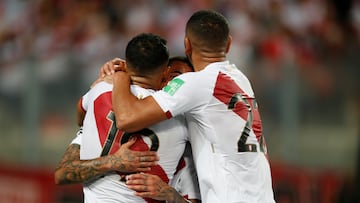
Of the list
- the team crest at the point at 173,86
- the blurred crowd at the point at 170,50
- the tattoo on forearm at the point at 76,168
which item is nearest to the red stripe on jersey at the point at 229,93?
the team crest at the point at 173,86

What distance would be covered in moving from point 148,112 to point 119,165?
345mm

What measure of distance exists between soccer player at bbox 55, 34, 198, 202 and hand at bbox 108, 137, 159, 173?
0.5 inches

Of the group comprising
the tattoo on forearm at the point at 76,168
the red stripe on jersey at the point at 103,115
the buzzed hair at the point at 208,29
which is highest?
the buzzed hair at the point at 208,29

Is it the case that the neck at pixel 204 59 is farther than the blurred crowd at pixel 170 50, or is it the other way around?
the blurred crowd at pixel 170 50

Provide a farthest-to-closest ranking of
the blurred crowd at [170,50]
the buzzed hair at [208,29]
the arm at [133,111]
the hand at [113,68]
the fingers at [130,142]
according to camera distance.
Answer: the blurred crowd at [170,50]
the hand at [113,68]
the buzzed hair at [208,29]
the fingers at [130,142]
the arm at [133,111]

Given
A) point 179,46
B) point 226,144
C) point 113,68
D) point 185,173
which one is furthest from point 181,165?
point 179,46

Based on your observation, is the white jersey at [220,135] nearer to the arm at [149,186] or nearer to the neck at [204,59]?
the neck at [204,59]

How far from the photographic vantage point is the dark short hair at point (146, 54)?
479 centimetres

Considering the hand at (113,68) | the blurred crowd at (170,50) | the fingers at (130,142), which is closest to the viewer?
the fingers at (130,142)

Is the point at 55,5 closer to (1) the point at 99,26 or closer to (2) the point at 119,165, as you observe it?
(1) the point at 99,26

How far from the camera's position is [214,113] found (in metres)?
4.88

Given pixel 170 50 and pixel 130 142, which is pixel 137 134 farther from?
pixel 170 50

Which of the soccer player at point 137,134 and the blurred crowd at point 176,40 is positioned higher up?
the blurred crowd at point 176,40

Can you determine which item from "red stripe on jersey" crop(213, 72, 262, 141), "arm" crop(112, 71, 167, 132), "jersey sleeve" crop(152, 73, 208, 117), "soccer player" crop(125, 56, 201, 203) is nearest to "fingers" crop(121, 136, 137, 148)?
"arm" crop(112, 71, 167, 132)
